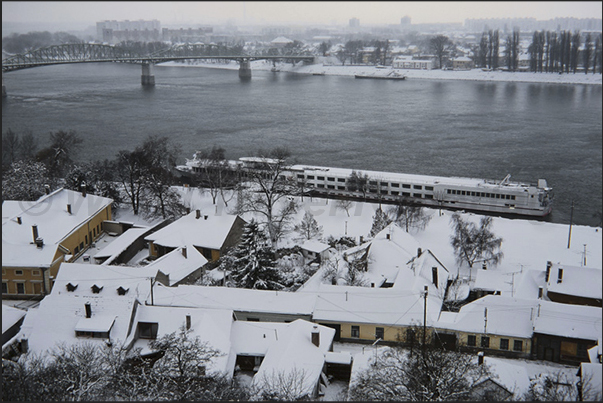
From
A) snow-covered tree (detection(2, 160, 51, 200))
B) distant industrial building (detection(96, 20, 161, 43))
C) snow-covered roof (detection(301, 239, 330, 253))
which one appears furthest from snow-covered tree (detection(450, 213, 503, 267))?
distant industrial building (detection(96, 20, 161, 43))

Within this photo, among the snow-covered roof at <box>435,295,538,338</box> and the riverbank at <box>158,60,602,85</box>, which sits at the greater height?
the riverbank at <box>158,60,602,85</box>

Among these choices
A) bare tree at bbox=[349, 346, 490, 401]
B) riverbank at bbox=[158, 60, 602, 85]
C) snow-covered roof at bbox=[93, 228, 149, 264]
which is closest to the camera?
bare tree at bbox=[349, 346, 490, 401]

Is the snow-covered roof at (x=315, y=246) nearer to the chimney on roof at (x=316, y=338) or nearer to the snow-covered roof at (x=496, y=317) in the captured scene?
the snow-covered roof at (x=496, y=317)

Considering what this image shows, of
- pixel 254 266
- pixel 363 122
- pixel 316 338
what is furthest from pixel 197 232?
pixel 363 122

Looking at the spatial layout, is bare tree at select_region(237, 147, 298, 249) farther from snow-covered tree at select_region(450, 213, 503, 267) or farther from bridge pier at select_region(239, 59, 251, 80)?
bridge pier at select_region(239, 59, 251, 80)

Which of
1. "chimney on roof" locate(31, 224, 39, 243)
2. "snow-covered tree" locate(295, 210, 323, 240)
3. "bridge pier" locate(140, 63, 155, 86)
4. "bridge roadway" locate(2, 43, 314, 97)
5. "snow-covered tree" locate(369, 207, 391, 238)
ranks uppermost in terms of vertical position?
"bridge roadway" locate(2, 43, 314, 97)

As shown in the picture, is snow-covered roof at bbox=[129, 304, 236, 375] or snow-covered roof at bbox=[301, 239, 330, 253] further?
snow-covered roof at bbox=[301, 239, 330, 253]

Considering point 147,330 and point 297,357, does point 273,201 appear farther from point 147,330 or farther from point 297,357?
point 297,357

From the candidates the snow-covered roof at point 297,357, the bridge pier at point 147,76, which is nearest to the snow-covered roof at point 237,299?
the snow-covered roof at point 297,357
